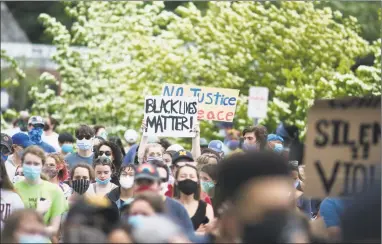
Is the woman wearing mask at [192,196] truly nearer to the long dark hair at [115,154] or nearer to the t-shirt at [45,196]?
the t-shirt at [45,196]

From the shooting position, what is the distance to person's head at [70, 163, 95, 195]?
49.4 feet

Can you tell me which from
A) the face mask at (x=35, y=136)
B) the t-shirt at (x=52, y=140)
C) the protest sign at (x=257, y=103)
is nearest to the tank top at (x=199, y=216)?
the face mask at (x=35, y=136)

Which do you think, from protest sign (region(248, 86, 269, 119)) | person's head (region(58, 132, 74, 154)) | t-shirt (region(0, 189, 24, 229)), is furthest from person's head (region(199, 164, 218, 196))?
protest sign (region(248, 86, 269, 119))

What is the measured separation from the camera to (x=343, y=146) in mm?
10234

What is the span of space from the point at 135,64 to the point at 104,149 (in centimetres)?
1757

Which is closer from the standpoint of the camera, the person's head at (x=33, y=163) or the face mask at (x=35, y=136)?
the person's head at (x=33, y=163)

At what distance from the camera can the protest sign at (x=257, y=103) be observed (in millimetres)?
26812

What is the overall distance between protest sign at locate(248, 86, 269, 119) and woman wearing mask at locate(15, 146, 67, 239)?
530 inches

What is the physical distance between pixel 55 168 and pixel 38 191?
2294 millimetres

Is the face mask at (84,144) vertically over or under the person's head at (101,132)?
under

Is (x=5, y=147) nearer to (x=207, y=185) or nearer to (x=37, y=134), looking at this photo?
(x=207, y=185)

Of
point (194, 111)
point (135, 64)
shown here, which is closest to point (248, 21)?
point (135, 64)

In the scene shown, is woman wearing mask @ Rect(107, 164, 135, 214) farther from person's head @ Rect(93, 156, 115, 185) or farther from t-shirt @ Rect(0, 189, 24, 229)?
t-shirt @ Rect(0, 189, 24, 229)

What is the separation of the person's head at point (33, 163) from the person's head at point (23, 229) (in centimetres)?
328
